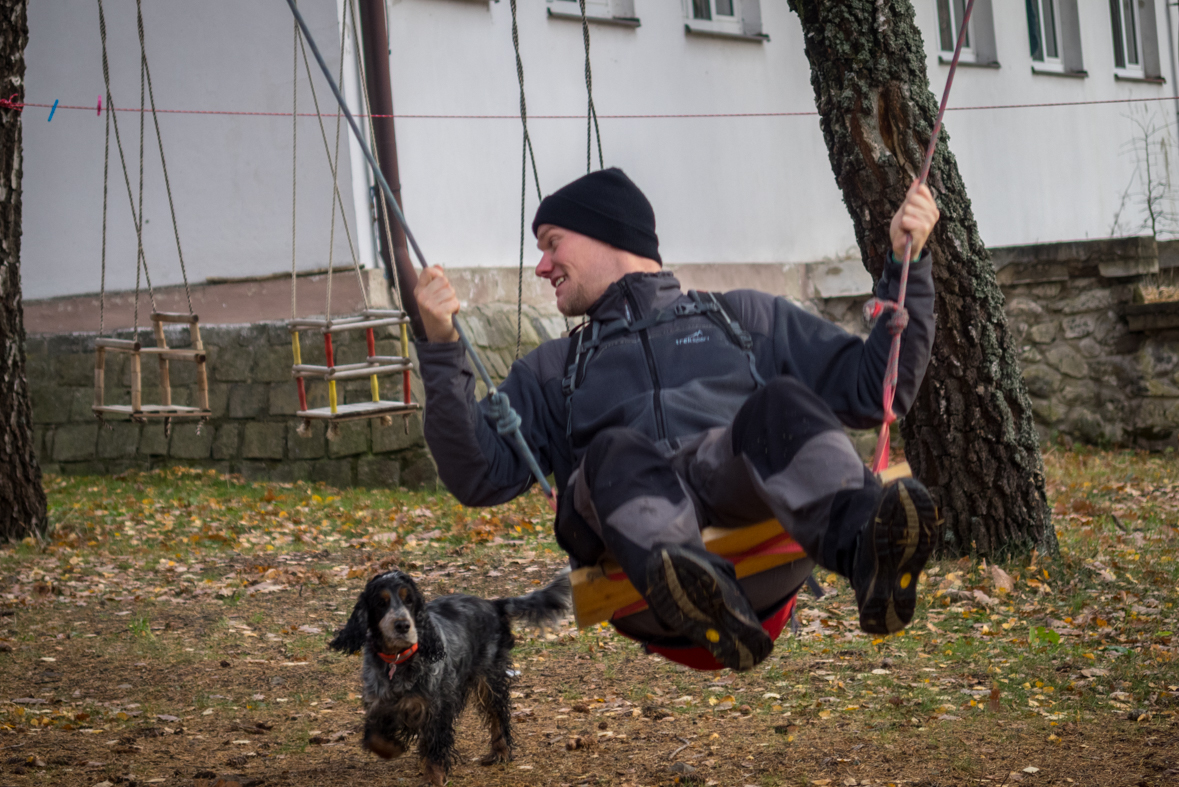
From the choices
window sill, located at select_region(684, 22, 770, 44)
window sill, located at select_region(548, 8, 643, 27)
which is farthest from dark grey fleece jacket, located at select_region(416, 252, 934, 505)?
window sill, located at select_region(684, 22, 770, 44)

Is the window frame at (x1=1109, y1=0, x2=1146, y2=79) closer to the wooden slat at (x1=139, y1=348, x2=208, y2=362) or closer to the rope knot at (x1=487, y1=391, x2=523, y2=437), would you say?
the wooden slat at (x1=139, y1=348, x2=208, y2=362)

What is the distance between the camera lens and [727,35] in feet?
40.0

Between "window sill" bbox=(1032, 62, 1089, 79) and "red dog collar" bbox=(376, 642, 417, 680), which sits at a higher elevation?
"window sill" bbox=(1032, 62, 1089, 79)

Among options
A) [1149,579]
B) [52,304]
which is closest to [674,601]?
[1149,579]

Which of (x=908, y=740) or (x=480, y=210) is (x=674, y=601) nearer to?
(x=908, y=740)

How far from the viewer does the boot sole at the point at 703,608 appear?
8.35 ft

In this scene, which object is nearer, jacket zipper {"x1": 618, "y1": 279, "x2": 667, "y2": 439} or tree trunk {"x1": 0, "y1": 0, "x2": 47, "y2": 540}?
jacket zipper {"x1": 618, "y1": 279, "x2": 667, "y2": 439}

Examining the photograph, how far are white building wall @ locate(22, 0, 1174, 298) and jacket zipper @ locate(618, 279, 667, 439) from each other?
6.97 metres

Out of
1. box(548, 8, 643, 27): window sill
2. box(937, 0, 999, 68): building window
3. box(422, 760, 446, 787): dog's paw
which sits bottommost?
box(422, 760, 446, 787): dog's paw

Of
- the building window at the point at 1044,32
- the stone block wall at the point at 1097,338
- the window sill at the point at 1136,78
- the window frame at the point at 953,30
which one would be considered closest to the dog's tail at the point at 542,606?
the stone block wall at the point at 1097,338

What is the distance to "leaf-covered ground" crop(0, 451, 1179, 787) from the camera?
4137mm

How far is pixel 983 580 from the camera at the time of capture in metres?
6.01

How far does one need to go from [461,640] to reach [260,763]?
818mm

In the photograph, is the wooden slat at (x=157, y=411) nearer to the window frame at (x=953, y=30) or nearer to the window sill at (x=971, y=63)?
the window sill at (x=971, y=63)
